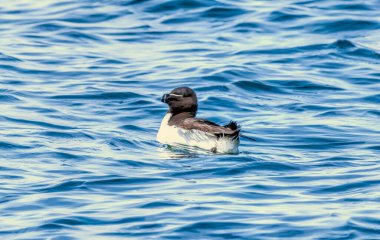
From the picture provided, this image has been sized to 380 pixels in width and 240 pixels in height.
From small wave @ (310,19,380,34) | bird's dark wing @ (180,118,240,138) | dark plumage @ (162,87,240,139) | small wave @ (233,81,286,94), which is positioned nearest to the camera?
bird's dark wing @ (180,118,240,138)

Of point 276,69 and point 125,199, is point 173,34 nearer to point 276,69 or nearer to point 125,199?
point 276,69

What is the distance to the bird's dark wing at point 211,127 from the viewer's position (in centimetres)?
1385

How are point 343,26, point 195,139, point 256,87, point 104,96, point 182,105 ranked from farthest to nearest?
point 343,26 < point 256,87 < point 104,96 < point 182,105 < point 195,139

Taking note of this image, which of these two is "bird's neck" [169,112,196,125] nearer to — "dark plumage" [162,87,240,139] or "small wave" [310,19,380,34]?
"dark plumage" [162,87,240,139]

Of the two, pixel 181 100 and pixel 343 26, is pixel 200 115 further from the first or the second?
pixel 343 26

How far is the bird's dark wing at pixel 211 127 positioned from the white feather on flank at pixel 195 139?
0.16 feet

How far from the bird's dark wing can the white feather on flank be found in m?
0.05

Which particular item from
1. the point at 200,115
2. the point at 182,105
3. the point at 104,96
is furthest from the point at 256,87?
the point at 182,105

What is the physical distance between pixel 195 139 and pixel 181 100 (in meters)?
1.01

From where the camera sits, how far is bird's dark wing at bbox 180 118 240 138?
545 inches

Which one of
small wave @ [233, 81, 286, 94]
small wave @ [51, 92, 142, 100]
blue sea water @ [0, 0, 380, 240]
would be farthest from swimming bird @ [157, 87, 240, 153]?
small wave @ [233, 81, 286, 94]

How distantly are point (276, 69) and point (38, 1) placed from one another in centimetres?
817

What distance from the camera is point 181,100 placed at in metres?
15.2

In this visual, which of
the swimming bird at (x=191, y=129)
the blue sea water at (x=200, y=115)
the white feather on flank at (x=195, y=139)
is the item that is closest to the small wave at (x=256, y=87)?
the blue sea water at (x=200, y=115)
